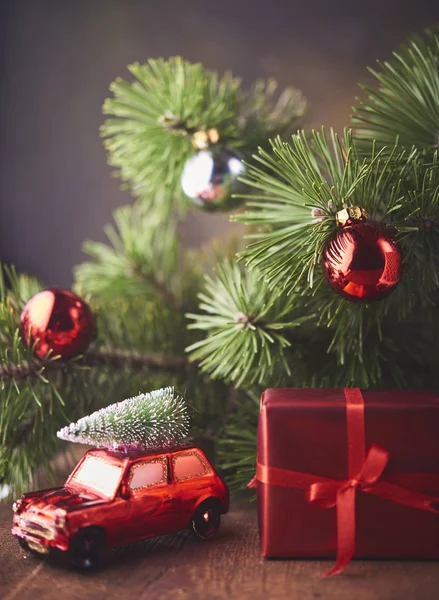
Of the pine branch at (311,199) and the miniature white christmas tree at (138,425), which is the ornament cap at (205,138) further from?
the miniature white christmas tree at (138,425)

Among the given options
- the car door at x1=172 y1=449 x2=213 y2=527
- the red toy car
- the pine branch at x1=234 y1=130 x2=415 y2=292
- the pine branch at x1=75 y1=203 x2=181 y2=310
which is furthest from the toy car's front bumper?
the pine branch at x1=75 y1=203 x2=181 y2=310

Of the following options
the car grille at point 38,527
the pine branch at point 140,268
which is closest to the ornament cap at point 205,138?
the pine branch at point 140,268

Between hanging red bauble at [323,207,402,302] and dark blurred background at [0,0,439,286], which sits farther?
dark blurred background at [0,0,439,286]

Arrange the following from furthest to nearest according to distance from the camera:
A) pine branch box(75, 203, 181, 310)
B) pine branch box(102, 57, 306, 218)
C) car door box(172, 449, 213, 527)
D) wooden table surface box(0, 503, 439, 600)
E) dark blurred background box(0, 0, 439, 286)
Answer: dark blurred background box(0, 0, 439, 286)
pine branch box(75, 203, 181, 310)
pine branch box(102, 57, 306, 218)
car door box(172, 449, 213, 527)
wooden table surface box(0, 503, 439, 600)

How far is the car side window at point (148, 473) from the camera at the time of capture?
0.66 metres

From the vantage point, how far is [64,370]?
0.78m

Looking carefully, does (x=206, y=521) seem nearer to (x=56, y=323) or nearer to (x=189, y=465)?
(x=189, y=465)

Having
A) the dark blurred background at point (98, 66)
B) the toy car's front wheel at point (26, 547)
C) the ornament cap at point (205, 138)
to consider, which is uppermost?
the dark blurred background at point (98, 66)

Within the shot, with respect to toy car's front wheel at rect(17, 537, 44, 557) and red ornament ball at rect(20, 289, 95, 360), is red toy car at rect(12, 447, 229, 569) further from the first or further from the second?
red ornament ball at rect(20, 289, 95, 360)

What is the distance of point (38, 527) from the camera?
623mm

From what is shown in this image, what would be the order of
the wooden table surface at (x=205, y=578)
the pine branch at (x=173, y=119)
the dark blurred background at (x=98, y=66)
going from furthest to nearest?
the dark blurred background at (x=98, y=66), the pine branch at (x=173, y=119), the wooden table surface at (x=205, y=578)

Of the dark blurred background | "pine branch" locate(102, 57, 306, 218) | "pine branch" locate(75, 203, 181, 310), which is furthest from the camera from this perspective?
the dark blurred background

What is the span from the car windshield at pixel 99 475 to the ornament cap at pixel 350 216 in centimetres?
32

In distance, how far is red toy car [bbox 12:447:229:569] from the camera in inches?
24.2
